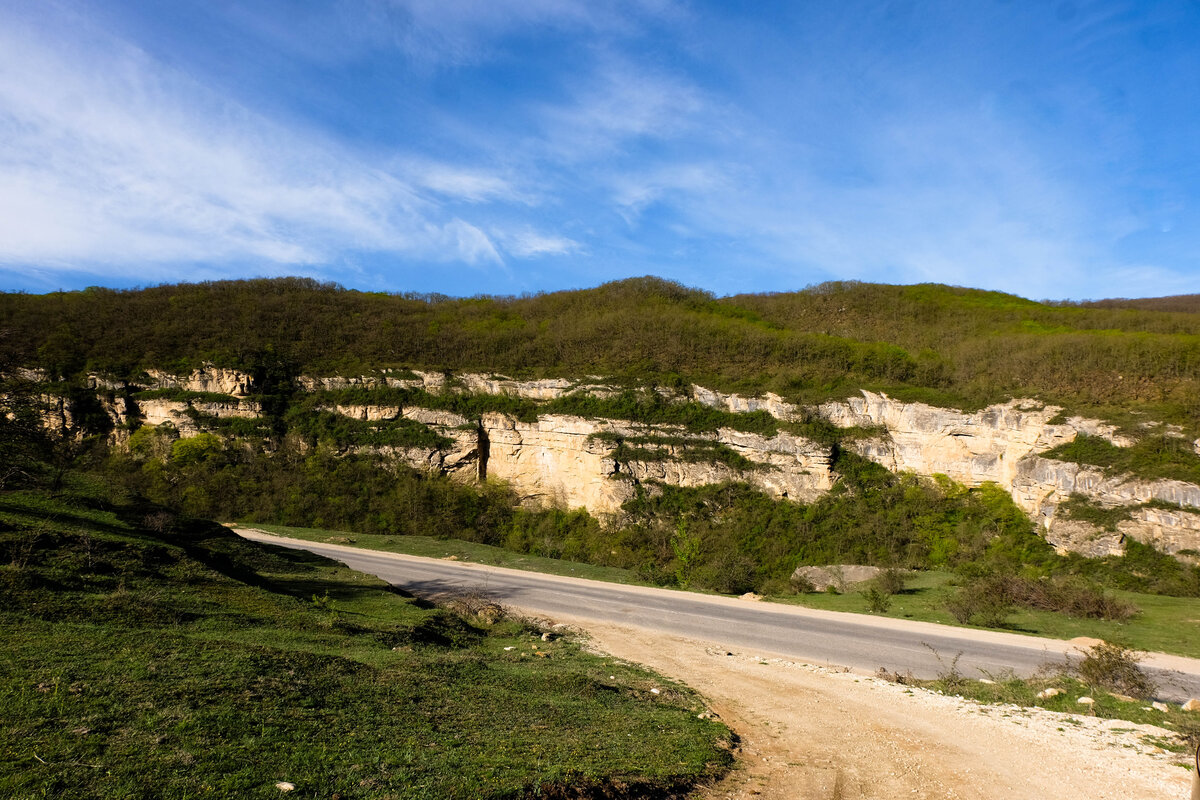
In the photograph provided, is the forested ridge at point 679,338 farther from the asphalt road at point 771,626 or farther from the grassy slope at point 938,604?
the asphalt road at point 771,626

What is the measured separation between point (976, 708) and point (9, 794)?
37.8 feet

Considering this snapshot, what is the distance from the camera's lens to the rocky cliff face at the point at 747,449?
29.4m

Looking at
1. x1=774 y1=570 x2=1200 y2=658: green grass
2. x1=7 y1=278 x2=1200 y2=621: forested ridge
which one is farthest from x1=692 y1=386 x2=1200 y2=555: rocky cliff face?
x1=774 y1=570 x2=1200 y2=658: green grass

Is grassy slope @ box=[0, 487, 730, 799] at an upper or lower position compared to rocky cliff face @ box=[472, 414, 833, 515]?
lower

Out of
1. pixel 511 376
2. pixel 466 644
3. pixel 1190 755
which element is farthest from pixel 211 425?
pixel 1190 755

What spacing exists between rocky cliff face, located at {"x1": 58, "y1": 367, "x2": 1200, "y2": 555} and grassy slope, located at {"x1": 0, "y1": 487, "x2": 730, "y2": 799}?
2852 centimetres

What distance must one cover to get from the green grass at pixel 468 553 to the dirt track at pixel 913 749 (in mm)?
16153

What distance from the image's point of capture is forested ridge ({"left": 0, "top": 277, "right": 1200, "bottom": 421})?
3753 centimetres

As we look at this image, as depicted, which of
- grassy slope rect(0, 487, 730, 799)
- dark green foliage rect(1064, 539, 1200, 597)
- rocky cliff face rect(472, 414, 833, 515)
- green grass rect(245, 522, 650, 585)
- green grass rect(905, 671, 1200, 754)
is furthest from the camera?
rocky cliff face rect(472, 414, 833, 515)

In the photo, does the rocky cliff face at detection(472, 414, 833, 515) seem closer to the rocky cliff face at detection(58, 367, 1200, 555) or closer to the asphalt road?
the rocky cliff face at detection(58, 367, 1200, 555)

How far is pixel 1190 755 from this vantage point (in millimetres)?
7117

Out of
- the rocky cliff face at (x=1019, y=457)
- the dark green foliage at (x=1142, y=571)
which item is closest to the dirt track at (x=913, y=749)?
the dark green foliage at (x=1142, y=571)

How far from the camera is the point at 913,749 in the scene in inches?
292

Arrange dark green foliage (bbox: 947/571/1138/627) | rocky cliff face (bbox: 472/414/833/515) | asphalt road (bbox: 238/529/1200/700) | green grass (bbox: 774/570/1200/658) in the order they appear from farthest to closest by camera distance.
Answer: rocky cliff face (bbox: 472/414/833/515) < dark green foliage (bbox: 947/571/1138/627) < green grass (bbox: 774/570/1200/658) < asphalt road (bbox: 238/529/1200/700)
